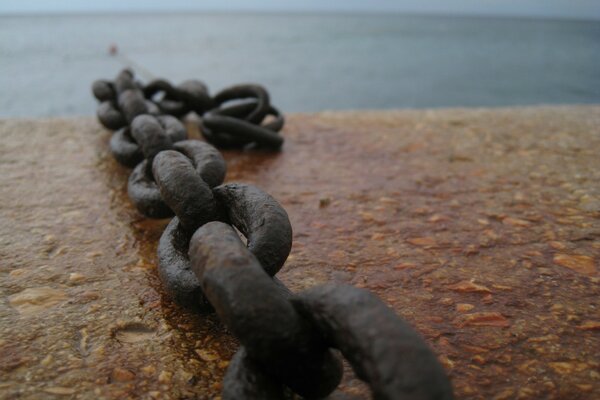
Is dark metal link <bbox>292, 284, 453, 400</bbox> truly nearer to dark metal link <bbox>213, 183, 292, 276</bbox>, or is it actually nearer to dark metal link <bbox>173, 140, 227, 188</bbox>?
dark metal link <bbox>213, 183, 292, 276</bbox>

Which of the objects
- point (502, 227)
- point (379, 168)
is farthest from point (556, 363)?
point (379, 168)

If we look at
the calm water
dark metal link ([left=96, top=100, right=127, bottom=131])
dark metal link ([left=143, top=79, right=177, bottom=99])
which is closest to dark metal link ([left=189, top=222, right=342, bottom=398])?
dark metal link ([left=96, top=100, right=127, bottom=131])

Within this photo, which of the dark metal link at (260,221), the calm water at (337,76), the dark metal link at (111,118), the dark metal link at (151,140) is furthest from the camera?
the calm water at (337,76)

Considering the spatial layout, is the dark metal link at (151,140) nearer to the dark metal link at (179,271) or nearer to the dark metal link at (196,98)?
the dark metal link at (179,271)

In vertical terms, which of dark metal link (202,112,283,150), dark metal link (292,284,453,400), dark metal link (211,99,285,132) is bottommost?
dark metal link (202,112,283,150)

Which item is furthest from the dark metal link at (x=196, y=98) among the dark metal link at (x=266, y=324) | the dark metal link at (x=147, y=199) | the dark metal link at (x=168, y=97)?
the dark metal link at (x=266, y=324)

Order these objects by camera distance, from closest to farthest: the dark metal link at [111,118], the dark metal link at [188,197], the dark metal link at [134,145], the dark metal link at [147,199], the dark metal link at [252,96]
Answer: the dark metal link at [188,197]
the dark metal link at [147,199]
the dark metal link at [134,145]
the dark metal link at [111,118]
the dark metal link at [252,96]

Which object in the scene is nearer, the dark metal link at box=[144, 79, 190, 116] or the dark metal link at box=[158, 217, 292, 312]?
the dark metal link at box=[158, 217, 292, 312]
